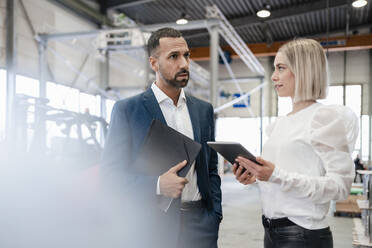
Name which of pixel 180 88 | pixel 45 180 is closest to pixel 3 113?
pixel 45 180

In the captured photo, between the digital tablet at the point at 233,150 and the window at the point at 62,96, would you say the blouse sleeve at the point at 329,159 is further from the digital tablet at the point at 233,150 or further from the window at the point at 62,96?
the window at the point at 62,96

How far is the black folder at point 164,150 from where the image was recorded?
62.0 inches

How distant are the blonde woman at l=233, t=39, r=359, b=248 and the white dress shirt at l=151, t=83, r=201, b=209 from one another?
1.11 feet

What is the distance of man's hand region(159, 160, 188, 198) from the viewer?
155cm

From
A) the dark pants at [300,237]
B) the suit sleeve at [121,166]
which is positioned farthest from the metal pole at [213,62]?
the dark pants at [300,237]

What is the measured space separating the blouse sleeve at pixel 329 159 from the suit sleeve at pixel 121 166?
60 centimetres

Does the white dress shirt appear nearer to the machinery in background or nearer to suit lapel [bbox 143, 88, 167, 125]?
suit lapel [bbox 143, 88, 167, 125]

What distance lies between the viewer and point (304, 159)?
148cm

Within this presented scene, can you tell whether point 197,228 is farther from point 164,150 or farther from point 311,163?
point 311,163

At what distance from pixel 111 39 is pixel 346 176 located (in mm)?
7318

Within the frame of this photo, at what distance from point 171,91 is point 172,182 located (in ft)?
1.87

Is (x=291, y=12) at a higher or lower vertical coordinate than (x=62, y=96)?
higher

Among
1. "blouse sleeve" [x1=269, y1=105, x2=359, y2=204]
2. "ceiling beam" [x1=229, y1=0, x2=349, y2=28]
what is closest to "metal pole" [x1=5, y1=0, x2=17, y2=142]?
"ceiling beam" [x1=229, y1=0, x2=349, y2=28]

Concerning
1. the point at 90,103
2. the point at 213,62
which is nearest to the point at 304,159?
the point at 213,62
